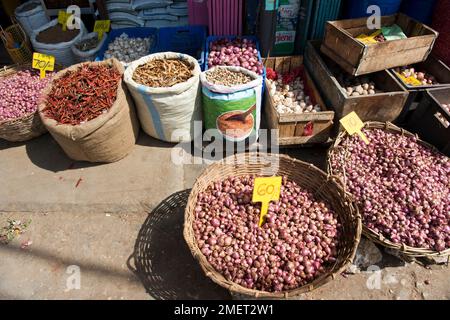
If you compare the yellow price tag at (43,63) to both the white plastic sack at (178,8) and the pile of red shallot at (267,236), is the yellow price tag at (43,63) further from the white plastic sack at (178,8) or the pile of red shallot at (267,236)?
the pile of red shallot at (267,236)

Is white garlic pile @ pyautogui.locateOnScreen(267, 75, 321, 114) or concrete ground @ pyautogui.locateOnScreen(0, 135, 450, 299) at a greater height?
white garlic pile @ pyautogui.locateOnScreen(267, 75, 321, 114)

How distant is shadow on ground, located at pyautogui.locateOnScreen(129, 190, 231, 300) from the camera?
7.59 feet

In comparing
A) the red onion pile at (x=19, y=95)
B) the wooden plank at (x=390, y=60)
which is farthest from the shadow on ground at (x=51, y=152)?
the wooden plank at (x=390, y=60)

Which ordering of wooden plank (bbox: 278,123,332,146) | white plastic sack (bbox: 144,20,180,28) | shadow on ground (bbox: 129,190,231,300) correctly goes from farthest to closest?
white plastic sack (bbox: 144,20,180,28) → wooden plank (bbox: 278,123,332,146) → shadow on ground (bbox: 129,190,231,300)

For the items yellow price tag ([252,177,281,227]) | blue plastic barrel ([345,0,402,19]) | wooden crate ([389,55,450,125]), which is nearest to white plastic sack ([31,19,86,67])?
yellow price tag ([252,177,281,227])

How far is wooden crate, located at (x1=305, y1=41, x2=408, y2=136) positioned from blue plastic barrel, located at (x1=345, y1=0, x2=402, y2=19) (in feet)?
2.13

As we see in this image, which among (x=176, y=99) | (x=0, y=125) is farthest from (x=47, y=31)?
(x=176, y=99)

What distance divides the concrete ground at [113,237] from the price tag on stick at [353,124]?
53 cm

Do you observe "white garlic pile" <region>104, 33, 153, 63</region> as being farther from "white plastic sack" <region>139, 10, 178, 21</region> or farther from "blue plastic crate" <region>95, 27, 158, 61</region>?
"white plastic sack" <region>139, 10, 178, 21</region>

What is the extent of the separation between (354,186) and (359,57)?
1.25 metres

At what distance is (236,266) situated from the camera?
1994mm

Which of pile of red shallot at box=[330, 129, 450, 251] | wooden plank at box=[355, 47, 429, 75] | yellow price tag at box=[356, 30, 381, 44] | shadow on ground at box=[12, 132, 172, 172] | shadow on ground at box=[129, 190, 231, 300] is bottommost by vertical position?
shadow on ground at box=[129, 190, 231, 300]

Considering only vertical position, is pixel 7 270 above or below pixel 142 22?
below
